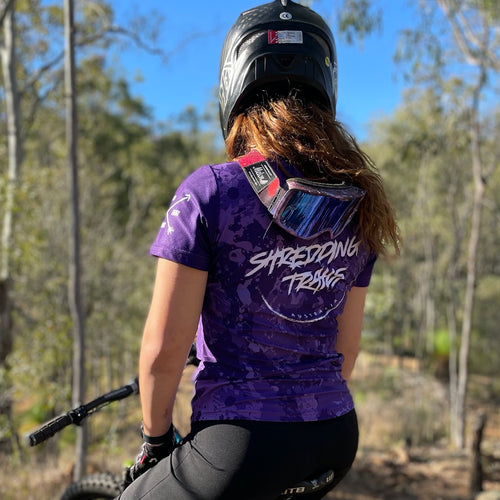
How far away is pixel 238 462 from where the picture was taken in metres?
1.22

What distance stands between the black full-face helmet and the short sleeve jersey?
13.1 inches

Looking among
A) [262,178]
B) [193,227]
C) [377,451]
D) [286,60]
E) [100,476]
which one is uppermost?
[286,60]

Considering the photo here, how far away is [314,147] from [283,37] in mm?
383

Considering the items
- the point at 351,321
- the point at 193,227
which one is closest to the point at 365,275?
the point at 351,321

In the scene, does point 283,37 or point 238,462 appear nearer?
point 238,462

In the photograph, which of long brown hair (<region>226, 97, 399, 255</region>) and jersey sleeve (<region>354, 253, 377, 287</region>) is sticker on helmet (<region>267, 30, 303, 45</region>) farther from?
jersey sleeve (<region>354, 253, 377, 287</region>)

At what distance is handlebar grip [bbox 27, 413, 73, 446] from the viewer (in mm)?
1552

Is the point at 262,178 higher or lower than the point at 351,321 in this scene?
higher

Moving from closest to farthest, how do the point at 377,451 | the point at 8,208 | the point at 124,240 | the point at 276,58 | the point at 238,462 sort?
the point at 238,462
the point at 276,58
the point at 8,208
the point at 377,451
the point at 124,240

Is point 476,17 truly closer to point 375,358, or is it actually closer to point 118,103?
point 375,358

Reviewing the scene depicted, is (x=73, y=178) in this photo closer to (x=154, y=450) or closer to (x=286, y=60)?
(x=286, y=60)

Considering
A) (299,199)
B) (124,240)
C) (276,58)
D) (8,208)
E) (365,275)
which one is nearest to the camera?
(299,199)

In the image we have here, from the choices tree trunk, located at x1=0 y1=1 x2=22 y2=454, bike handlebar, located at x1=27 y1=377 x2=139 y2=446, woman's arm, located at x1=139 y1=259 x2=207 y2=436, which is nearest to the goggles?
woman's arm, located at x1=139 y1=259 x2=207 y2=436

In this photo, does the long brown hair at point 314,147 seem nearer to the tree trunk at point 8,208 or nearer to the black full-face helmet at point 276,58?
the black full-face helmet at point 276,58
